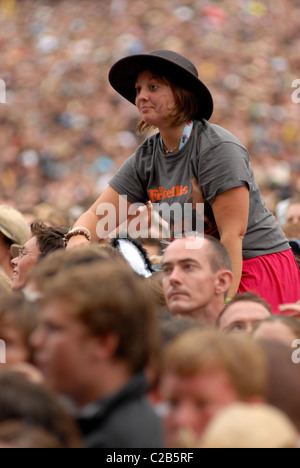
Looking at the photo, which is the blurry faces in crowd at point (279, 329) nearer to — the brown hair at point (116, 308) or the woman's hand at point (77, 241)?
the brown hair at point (116, 308)

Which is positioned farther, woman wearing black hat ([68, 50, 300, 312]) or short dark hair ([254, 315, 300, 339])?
woman wearing black hat ([68, 50, 300, 312])

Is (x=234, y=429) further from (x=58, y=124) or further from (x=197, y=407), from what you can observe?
(x=58, y=124)

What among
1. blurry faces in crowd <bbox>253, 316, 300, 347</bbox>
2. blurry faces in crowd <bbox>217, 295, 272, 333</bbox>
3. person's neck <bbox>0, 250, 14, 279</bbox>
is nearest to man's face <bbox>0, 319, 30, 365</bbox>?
blurry faces in crowd <bbox>253, 316, 300, 347</bbox>

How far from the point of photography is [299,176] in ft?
38.1

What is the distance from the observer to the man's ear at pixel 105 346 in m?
2.00

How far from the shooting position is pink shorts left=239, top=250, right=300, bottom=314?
155 inches

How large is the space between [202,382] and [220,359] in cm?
7

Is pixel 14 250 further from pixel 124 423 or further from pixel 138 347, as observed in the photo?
pixel 124 423

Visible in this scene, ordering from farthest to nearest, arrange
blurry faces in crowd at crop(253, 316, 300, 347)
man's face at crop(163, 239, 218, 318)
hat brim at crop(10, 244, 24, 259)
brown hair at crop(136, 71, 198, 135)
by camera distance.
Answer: hat brim at crop(10, 244, 24, 259) → brown hair at crop(136, 71, 198, 135) → man's face at crop(163, 239, 218, 318) → blurry faces in crowd at crop(253, 316, 300, 347)

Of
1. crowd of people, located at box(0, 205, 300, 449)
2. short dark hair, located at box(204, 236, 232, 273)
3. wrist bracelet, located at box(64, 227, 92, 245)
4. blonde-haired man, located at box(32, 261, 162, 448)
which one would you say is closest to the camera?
crowd of people, located at box(0, 205, 300, 449)

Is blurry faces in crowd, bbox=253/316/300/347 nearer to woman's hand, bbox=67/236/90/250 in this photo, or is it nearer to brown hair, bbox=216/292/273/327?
brown hair, bbox=216/292/273/327

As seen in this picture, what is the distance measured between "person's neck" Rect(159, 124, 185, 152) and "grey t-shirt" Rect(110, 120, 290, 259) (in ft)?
0.15

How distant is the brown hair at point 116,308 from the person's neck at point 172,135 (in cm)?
180

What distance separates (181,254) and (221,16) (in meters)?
14.9
